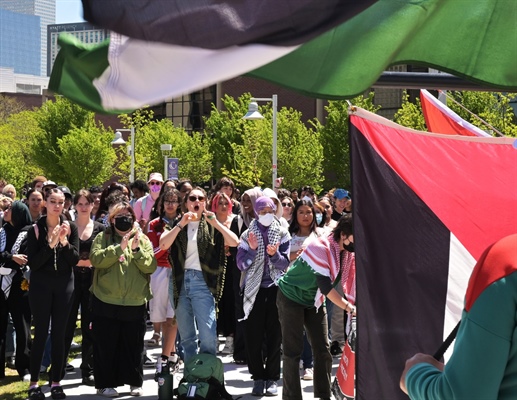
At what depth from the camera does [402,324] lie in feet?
11.6

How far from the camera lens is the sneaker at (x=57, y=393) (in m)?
9.66

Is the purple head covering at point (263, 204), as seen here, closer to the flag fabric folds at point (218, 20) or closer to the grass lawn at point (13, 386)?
the grass lawn at point (13, 386)

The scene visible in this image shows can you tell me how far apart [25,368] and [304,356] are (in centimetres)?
321

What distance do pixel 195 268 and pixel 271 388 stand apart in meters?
1.48

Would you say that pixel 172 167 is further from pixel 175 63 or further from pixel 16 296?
pixel 175 63

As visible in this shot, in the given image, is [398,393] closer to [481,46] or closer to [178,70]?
[481,46]

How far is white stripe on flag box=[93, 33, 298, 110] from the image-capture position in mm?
2209

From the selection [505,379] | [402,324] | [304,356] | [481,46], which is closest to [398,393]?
[402,324]

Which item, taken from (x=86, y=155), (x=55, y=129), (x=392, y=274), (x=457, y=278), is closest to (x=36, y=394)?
(x=392, y=274)

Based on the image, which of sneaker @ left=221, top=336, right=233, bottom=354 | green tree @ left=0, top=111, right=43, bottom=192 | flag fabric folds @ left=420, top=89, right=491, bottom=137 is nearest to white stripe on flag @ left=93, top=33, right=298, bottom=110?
flag fabric folds @ left=420, top=89, right=491, bottom=137

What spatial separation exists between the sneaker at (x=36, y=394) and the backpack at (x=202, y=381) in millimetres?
1428

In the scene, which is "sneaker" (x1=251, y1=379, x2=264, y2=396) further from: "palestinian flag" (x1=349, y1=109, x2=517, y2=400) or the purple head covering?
"palestinian flag" (x1=349, y1=109, x2=517, y2=400)

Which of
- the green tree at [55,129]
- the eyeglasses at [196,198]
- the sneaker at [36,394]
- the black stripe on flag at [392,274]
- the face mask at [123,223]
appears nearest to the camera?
the black stripe on flag at [392,274]

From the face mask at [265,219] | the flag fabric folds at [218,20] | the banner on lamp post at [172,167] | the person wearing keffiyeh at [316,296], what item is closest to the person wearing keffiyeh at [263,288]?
the face mask at [265,219]
